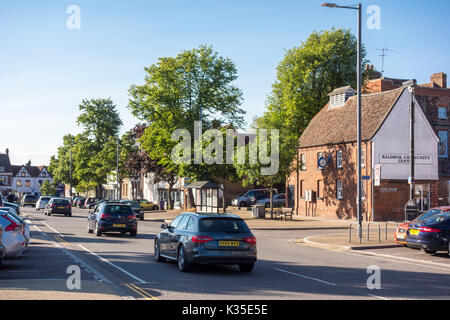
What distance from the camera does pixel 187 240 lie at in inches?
546

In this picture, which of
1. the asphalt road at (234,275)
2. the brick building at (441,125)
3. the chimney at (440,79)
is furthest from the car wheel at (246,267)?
the chimney at (440,79)

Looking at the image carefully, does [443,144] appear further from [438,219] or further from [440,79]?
[438,219]

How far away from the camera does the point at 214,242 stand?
13.6 meters

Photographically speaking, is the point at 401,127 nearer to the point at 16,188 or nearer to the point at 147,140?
the point at 147,140

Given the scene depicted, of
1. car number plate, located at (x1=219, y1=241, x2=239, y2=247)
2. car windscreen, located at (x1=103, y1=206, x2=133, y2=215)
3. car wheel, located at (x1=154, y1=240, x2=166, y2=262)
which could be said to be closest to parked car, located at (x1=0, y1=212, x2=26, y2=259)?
car wheel, located at (x1=154, y1=240, x2=166, y2=262)

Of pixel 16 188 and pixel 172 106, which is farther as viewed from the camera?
pixel 16 188

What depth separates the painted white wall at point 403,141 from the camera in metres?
41.1

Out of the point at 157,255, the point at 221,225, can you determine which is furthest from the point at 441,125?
the point at 221,225

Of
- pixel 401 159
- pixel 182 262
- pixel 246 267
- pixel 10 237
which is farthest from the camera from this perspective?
pixel 401 159

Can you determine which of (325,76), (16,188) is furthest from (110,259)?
(16,188)

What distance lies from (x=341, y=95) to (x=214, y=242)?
123 ft

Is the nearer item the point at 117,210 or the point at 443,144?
the point at 117,210
